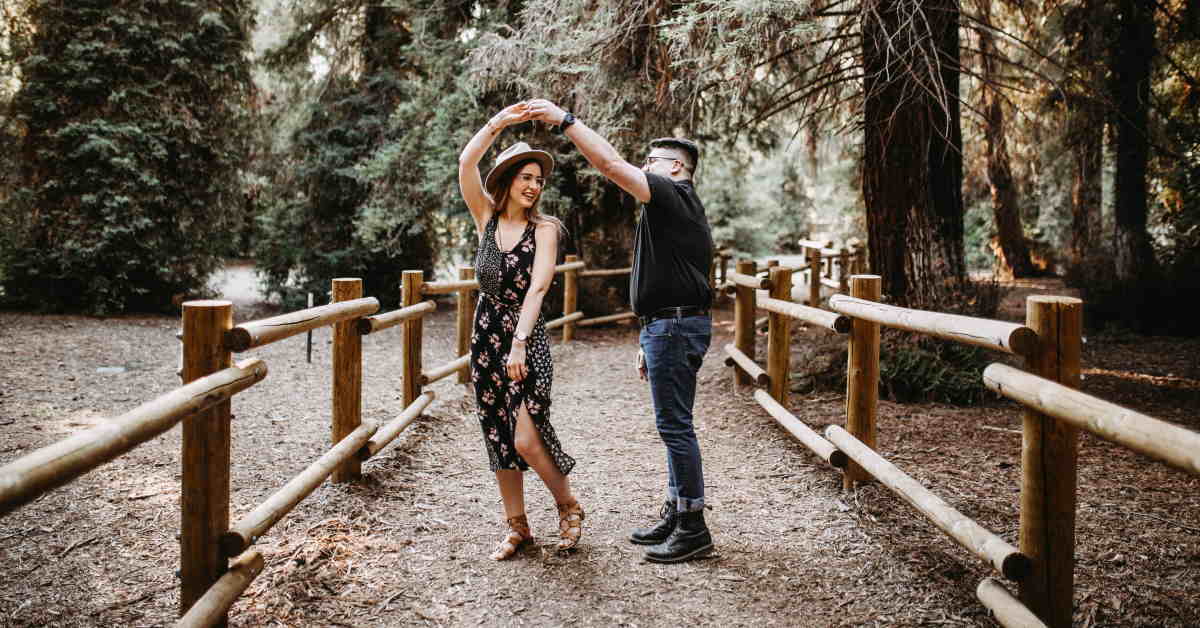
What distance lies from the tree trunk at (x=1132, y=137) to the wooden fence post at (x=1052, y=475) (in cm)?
867

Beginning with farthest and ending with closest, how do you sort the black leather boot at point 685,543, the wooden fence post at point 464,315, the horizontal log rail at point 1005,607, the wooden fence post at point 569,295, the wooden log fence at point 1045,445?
the wooden fence post at point 569,295
the wooden fence post at point 464,315
the black leather boot at point 685,543
the horizontal log rail at point 1005,607
the wooden log fence at point 1045,445

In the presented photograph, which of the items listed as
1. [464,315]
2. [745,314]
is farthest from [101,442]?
[745,314]

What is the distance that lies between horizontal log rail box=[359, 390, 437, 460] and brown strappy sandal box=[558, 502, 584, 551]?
159cm

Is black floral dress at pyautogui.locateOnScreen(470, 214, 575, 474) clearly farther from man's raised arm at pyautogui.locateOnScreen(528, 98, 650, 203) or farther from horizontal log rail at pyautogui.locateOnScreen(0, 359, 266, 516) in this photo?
horizontal log rail at pyautogui.locateOnScreen(0, 359, 266, 516)

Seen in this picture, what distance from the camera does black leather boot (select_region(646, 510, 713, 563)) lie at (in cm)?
392

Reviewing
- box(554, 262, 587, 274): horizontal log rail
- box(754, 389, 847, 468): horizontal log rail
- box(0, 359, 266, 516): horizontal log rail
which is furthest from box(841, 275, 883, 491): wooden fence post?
box(554, 262, 587, 274): horizontal log rail

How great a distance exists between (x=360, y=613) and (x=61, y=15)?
1233cm

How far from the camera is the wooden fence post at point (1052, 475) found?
2699mm

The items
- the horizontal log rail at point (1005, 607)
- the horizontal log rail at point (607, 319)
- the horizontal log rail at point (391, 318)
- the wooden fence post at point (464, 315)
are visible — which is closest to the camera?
the horizontal log rail at point (1005, 607)

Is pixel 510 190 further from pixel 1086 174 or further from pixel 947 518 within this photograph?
pixel 1086 174

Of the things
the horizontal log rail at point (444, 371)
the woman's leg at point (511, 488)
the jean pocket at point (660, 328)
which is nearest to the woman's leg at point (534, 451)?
the woman's leg at point (511, 488)

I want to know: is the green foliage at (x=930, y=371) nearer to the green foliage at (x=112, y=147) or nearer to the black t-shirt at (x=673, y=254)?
the black t-shirt at (x=673, y=254)

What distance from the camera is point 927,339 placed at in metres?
7.43

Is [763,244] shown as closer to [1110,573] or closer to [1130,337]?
[1130,337]
